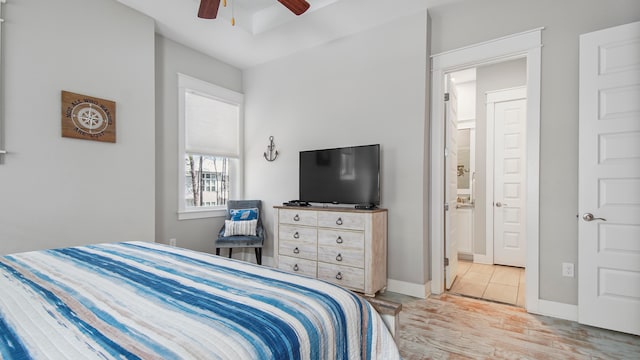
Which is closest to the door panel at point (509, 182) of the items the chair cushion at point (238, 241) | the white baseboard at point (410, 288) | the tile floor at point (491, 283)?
the tile floor at point (491, 283)

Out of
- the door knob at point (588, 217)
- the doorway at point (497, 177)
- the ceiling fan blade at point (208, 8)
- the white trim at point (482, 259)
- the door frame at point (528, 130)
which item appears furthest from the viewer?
the white trim at point (482, 259)

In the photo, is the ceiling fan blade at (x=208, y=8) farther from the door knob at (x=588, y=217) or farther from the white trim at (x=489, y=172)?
the white trim at (x=489, y=172)

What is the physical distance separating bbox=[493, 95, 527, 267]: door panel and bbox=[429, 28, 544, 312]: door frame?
5.67 ft

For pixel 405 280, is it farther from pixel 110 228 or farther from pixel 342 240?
pixel 110 228

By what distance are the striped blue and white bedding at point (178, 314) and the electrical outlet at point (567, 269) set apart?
7.01 feet

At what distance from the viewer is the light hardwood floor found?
1.95 meters

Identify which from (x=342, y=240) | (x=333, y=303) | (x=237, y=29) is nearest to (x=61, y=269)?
(x=333, y=303)

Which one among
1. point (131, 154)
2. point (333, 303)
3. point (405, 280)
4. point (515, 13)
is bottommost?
point (405, 280)

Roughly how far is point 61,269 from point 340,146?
2.70 metres

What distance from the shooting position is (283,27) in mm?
3396

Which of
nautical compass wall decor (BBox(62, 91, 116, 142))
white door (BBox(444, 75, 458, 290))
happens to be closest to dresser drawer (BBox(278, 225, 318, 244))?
white door (BBox(444, 75, 458, 290))

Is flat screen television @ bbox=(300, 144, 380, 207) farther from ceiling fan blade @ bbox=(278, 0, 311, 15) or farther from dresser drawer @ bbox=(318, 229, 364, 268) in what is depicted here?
ceiling fan blade @ bbox=(278, 0, 311, 15)

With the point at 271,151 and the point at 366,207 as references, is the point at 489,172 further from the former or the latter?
the point at 271,151

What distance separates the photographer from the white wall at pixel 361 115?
9.82ft
